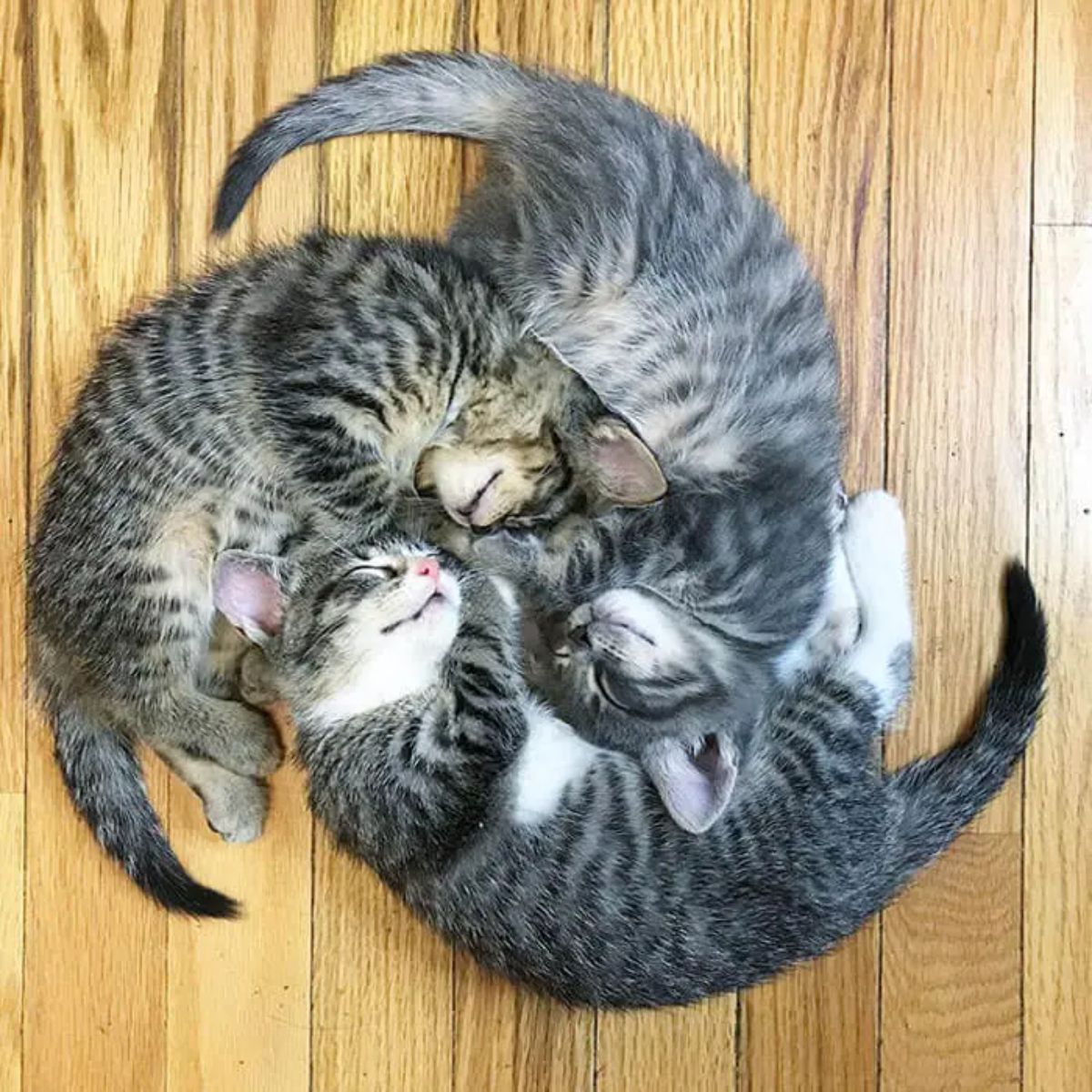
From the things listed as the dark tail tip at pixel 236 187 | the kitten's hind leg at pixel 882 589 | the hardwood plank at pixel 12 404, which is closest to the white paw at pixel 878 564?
the kitten's hind leg at pixel 882 589

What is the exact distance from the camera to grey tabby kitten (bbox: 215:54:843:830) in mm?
1533

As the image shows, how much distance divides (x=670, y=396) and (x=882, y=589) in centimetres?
38

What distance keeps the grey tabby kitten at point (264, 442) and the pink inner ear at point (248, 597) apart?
70mm

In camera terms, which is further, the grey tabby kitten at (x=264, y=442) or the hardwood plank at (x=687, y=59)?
the hardwood plank at (x=687, y=59)

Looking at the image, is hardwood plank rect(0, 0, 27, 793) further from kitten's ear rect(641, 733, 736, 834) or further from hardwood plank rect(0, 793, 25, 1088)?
kitten's ear rect(641, 733, 736, 834)

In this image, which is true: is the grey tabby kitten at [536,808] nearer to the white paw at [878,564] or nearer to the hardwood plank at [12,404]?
the white paw at [878,564]

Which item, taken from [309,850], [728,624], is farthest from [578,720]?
[309,850]

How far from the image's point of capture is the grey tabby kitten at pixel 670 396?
1.53 meters

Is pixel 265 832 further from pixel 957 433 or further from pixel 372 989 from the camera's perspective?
pixel 957 433

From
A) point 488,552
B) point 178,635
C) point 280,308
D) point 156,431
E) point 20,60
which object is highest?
point 20,60

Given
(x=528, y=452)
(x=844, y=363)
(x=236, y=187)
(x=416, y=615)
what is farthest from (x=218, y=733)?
(x=844, y=363)

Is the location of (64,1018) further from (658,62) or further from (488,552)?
(658,62)

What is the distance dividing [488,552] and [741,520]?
0.32 meters

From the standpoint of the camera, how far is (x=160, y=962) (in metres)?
1.71
